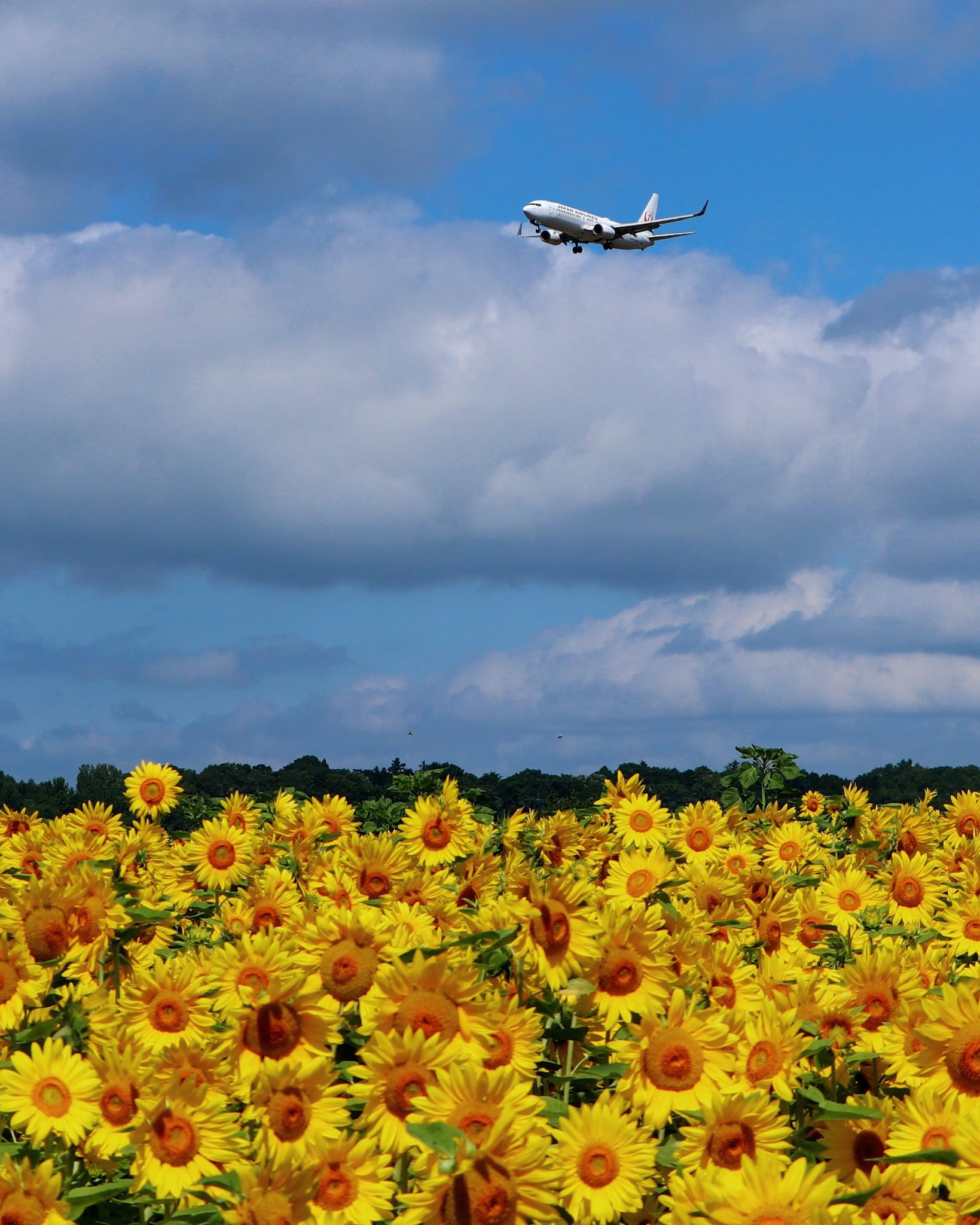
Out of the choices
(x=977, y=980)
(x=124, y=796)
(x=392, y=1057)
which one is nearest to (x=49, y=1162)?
(x=392, y=1057)

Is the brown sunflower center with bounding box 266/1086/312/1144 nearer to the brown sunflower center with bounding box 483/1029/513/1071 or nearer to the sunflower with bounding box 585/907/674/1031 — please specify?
the brown sunflower center with bounding box 483/1029/513/1071

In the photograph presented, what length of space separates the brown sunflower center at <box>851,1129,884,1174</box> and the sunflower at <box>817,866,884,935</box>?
489 centimetres

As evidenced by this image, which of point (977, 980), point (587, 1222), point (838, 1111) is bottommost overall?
point (587, 1222)

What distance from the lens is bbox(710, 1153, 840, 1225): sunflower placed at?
14.3 feet

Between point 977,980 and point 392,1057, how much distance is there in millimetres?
2887

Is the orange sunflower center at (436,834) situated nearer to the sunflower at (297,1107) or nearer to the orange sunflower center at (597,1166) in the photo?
the sunflower at (297,1107)

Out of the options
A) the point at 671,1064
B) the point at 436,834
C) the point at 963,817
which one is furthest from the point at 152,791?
the point at 671,1064

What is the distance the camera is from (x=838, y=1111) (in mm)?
5738

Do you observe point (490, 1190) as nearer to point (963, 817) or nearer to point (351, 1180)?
point (351, 1180)

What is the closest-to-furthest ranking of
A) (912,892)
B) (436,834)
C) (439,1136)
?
(439,1136)
(436,834)
(912,892)

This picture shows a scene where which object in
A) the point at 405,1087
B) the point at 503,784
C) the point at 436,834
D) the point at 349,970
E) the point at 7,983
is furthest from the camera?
the point at 503,784

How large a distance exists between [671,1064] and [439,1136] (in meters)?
2.04

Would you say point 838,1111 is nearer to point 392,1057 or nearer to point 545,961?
point 545,961

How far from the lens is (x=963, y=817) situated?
1555 centimetres
